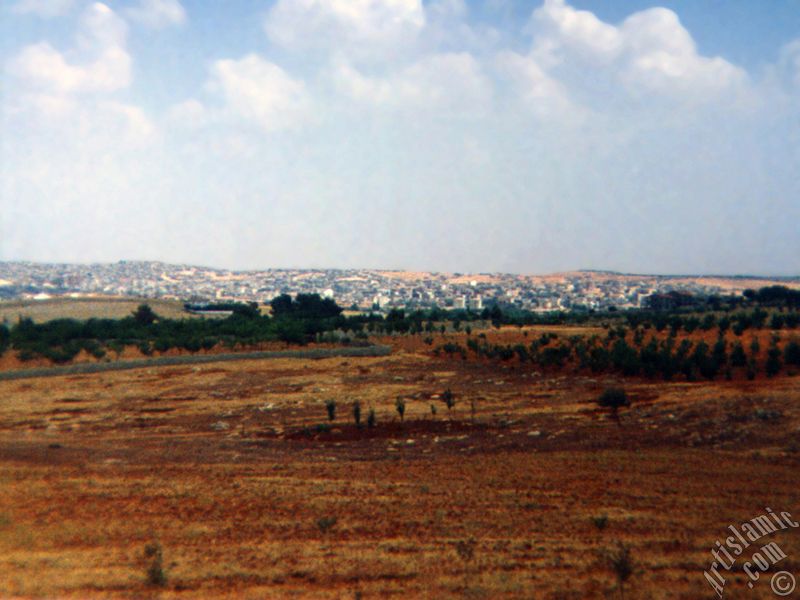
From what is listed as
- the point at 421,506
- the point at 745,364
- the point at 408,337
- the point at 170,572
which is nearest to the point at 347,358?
the point at 408,337

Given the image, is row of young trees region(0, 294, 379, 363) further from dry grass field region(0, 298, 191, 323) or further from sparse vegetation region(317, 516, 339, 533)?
sparse vegetation region(317, 516, 339, 533)

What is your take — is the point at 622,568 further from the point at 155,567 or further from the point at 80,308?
the point at 80,308

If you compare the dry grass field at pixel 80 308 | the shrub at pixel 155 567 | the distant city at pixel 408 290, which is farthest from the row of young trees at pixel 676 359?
the distant city at pixel 408 290

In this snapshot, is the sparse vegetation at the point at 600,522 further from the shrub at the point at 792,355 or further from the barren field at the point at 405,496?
the shrub at the point at 792,355

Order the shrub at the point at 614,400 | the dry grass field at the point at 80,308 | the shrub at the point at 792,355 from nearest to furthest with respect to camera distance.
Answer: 1. the shrub at the point at 614,400
2. the shrub at the point at 792,355
3. the dry grass field at the point at 80,308

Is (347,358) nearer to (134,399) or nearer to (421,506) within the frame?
(134,399)

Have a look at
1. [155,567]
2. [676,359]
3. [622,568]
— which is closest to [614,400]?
[676,359]
